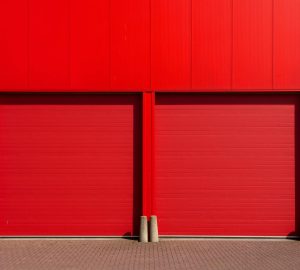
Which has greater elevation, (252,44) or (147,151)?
(252,44)

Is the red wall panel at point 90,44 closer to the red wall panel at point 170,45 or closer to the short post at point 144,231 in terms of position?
the red wall panel at point 170,45

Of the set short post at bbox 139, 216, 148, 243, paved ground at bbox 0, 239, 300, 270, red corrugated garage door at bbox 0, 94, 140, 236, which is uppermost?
red corrugated garage door at bbox 0, 94, 140, 236

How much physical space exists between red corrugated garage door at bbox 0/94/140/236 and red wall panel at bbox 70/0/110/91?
43 cm

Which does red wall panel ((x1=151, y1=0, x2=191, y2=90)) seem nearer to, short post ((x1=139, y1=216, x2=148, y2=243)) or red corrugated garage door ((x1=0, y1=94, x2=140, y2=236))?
red corrugated garage door ((x1=0, y1=94, x2=140, y2=236))

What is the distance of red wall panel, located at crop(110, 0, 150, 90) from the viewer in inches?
533

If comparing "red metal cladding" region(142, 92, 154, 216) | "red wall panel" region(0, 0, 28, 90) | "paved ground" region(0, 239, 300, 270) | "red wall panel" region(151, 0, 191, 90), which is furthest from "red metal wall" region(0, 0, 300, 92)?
"paved ground" region(0, 239, 300, 270)

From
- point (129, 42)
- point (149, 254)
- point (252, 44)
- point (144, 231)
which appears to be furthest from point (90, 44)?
point (149, 254)

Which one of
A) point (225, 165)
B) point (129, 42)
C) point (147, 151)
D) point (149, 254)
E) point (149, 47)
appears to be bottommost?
point (149, 254)

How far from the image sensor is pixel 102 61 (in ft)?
44.4

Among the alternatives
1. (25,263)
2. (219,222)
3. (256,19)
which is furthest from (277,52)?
(25,263)

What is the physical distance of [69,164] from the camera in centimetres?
1377

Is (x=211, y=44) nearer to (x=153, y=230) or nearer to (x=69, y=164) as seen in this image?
(x=69, y=164)

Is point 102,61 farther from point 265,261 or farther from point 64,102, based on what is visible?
point 265,261

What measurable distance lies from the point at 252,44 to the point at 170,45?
1.70 meters
